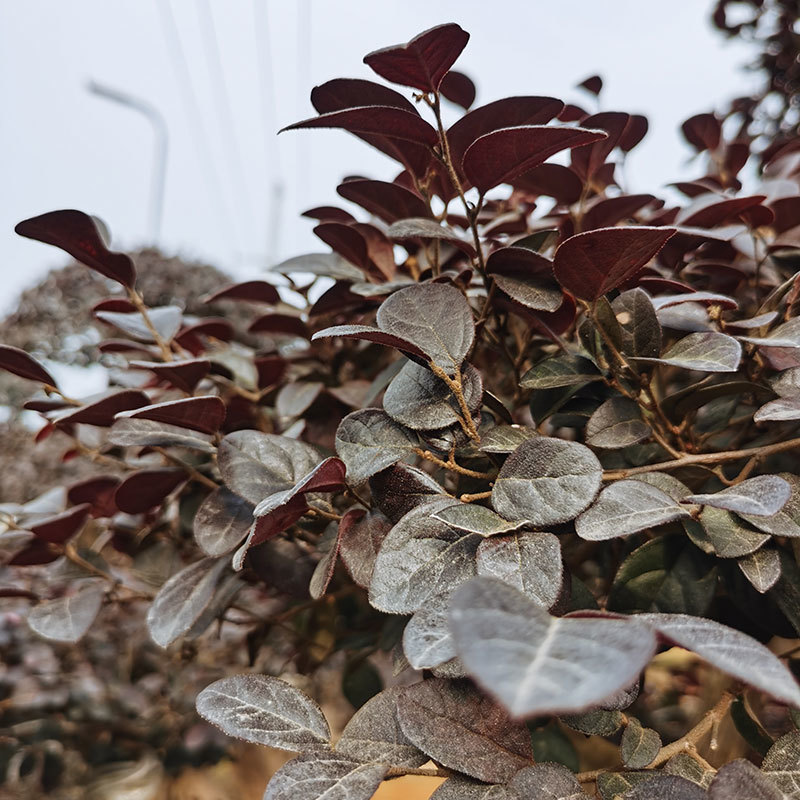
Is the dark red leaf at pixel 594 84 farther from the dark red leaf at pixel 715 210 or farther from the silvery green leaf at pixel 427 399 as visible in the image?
the silvery green leaf at pixel 427 399

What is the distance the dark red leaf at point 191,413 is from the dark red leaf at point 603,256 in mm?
237

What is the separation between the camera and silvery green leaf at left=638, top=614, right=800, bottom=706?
0.64 feet

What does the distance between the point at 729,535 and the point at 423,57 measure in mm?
308

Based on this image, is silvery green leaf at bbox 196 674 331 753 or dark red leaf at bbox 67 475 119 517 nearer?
silvery green leaf at bbox 196 674 331 753

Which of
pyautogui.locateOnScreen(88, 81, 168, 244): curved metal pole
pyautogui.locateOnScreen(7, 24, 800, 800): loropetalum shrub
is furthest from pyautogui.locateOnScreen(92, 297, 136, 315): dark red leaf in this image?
pyautogui.locateOnScreen(88, 81, 168, 244): curved metal pole

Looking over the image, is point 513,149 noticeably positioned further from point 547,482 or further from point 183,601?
point 183,601

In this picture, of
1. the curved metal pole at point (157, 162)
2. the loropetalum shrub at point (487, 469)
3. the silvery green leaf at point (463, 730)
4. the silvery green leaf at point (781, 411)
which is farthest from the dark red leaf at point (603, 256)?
the curved metal pole at point (157, 162)

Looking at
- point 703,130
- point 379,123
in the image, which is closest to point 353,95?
point 379,123

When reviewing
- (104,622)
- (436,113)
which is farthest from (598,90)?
(104,622)

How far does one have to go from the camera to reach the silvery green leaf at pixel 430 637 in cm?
26

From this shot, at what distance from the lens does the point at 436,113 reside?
393 millimetres

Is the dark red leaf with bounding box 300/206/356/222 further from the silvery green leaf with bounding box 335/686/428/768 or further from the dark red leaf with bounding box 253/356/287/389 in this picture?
the silvery green leaf with bounding box 335/686/428/768

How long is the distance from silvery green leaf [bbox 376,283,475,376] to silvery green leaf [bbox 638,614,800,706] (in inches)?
6.9

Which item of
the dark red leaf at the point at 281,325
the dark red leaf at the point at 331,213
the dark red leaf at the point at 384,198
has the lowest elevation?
the dark red leaf at the point at 281,325
